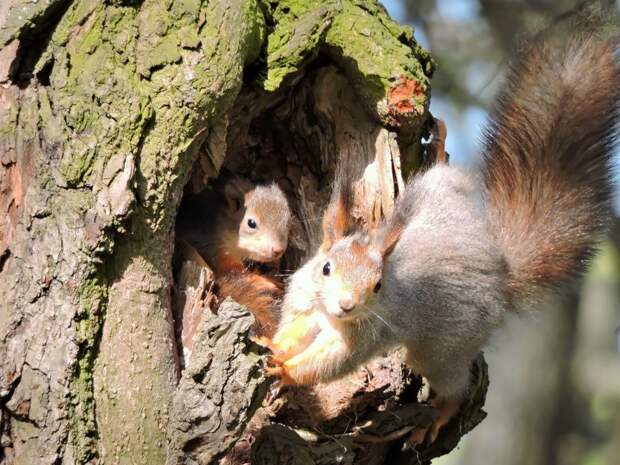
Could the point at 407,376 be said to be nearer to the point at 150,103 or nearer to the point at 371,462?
the point at 371,462

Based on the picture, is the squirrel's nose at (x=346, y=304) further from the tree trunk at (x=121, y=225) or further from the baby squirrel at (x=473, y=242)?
the tree trunk at (x=121, y=225)

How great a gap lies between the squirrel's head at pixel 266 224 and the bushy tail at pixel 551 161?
0.63 m

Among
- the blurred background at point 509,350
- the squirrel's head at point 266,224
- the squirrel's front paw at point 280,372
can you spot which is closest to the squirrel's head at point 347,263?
the squirrel's front paw at point 280,372

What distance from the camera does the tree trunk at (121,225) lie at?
1.88 meters

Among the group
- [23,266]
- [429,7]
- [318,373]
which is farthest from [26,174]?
[429,7]

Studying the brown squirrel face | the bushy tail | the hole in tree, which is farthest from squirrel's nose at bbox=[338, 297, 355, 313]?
the bushy tail

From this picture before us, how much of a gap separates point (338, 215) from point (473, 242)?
18.9 inches

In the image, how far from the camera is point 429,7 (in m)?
5.40

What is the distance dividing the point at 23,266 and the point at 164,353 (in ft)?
1.16

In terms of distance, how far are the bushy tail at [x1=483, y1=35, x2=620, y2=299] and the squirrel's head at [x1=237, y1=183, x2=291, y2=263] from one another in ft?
2.06

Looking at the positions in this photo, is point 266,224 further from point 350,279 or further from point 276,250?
point 350,279

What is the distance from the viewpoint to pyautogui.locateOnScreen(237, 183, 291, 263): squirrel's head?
9.02 feet

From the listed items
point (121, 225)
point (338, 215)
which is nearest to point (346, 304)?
point (338, 215)

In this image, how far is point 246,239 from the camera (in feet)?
9.36
